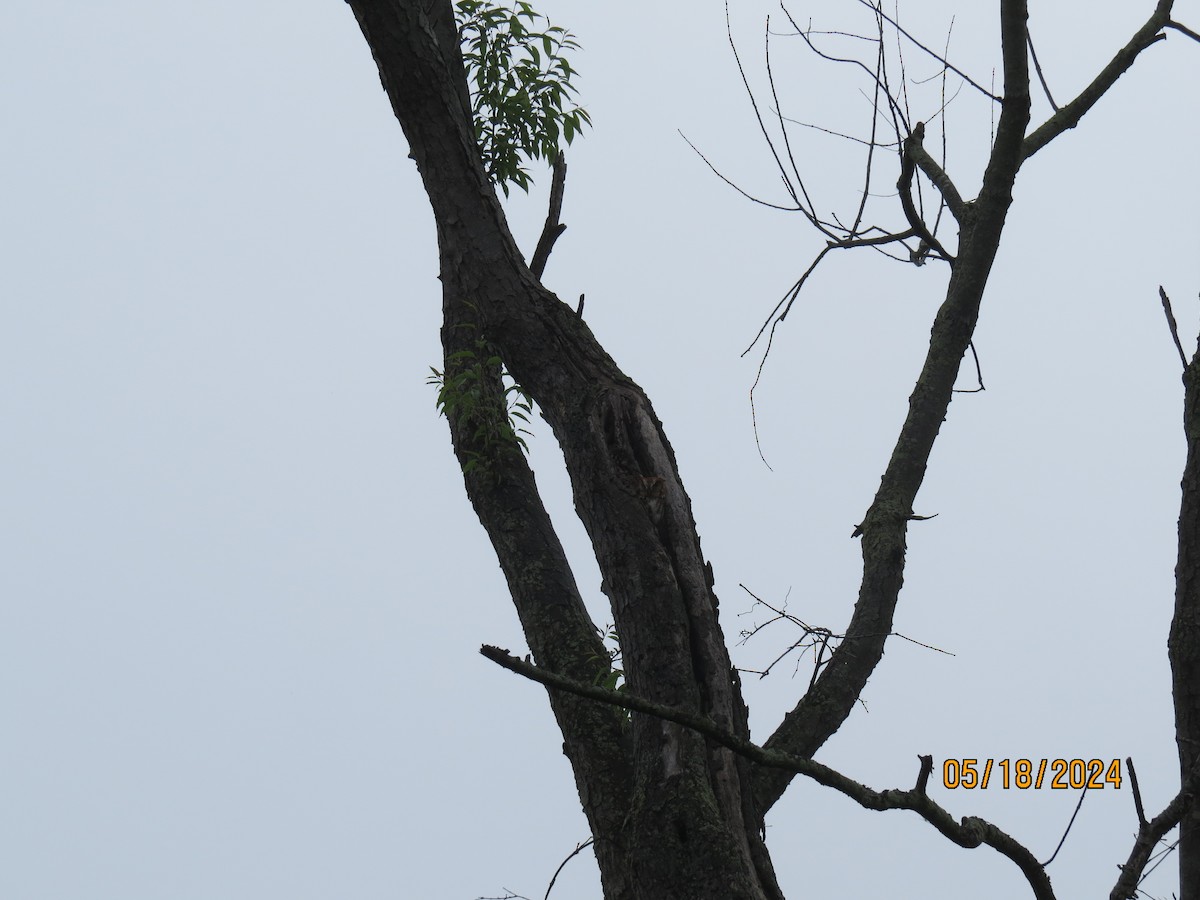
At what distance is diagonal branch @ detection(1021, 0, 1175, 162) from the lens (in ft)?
11.7

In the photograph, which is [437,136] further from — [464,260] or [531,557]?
[531,557]

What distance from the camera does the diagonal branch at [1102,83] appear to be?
3.55 m

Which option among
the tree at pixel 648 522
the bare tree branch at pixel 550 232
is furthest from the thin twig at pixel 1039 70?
the bare tree branch at pixel 550 232

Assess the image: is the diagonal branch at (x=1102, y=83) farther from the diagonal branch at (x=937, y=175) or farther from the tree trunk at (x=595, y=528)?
the tree trunk at (x=595, y=528)

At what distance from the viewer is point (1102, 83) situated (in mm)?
3605

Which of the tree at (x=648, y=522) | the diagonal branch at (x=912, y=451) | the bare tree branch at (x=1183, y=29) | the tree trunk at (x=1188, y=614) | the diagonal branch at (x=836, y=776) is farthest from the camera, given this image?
the bare tree branch at (x=1183, y=29)

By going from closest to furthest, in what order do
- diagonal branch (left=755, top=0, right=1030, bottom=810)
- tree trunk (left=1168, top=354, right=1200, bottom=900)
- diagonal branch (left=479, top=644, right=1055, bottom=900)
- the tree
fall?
diagonal branch (left=479, top=644, right=1055, bottom=900), the tree, tree trunk (left=1168, top=354, right=1200, bottom=900), diagonal branch (left=755, top=0, right=1030, bottom=810)

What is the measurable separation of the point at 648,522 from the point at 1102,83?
A: 91.3 inches

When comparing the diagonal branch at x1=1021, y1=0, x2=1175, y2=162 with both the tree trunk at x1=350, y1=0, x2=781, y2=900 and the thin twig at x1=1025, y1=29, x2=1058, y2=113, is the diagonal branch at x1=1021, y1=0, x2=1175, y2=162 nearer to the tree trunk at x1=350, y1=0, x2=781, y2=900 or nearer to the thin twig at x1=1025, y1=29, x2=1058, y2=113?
the thin twig at x1=1025, y1=29, x2=1058, y2=113

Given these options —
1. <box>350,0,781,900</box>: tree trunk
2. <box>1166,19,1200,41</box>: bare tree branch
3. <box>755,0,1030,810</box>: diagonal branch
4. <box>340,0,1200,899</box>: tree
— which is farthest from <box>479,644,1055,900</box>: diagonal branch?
<box>1166,19,1200,41</box>: bare tree branch

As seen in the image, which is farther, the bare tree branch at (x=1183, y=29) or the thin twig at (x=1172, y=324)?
the bare tree branch at (x=1183, y=29)

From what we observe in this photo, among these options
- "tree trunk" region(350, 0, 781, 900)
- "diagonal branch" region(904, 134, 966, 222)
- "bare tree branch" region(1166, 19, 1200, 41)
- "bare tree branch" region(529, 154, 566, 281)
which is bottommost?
"tree trunk" region(350, 0, 781, 900)

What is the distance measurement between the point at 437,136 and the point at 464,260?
37cm

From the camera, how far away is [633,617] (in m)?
2.53
